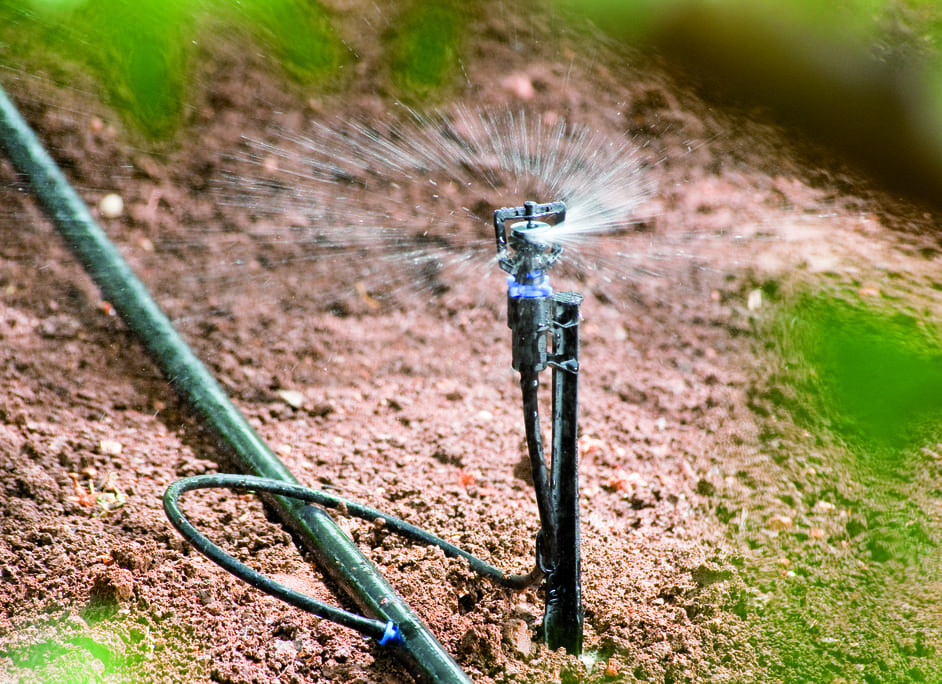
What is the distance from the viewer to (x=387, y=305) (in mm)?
2824

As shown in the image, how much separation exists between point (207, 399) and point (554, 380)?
1099 millimetres

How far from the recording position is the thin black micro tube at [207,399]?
152cm

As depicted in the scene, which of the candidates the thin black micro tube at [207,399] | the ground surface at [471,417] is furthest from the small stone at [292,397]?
the thin black micro tube at [207,399]

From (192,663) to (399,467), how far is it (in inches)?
31.0

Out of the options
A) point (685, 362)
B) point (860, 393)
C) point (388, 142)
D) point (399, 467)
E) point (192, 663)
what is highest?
point (388, 142)

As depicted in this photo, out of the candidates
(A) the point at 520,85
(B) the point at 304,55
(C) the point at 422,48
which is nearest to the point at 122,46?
(B) the point at 304,55

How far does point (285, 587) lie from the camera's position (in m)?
1.44

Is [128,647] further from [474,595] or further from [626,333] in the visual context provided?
[626,333]

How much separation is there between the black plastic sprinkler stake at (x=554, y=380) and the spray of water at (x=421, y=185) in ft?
4.26

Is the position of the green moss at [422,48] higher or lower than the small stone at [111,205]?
higher

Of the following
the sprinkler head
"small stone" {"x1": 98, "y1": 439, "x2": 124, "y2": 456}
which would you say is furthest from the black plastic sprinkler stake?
"small stone" {"x1": 98, "y1": 439, "x2": 124, "y2": 456}

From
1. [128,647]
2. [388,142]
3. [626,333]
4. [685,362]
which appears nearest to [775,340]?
[685,362]

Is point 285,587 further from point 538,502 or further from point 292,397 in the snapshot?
point 292,397

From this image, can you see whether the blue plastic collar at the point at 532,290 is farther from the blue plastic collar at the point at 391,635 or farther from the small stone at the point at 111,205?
the small stone at the point at 111,205
